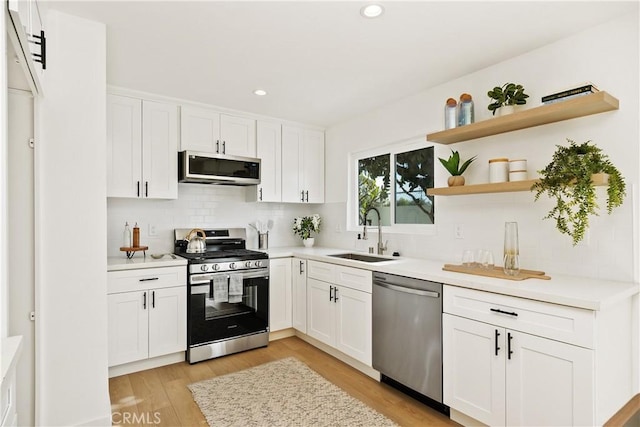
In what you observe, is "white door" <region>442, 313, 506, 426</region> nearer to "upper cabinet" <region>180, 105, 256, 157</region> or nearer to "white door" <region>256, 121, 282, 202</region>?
"white door" <region>256, 121, 282, 202</region>

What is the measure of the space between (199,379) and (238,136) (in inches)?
92.9

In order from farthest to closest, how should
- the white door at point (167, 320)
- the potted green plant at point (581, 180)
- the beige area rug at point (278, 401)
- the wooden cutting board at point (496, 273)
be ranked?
the white door at point (167, 320)
the beige area rug at point (278, 401)
the wooden cutting board at point (496, 273)
the potted green plant at point (581, 180)

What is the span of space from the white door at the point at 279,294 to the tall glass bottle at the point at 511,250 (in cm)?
219

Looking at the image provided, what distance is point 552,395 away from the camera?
69.5 inches

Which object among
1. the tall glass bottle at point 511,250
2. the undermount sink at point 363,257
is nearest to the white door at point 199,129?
the undermount sink at point 363,257

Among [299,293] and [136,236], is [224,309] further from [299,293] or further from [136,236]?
[136,236]

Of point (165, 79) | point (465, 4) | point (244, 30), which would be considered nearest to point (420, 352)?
point (465, 4)

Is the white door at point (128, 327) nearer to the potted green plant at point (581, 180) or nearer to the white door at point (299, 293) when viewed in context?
the white door at point (299, 293)

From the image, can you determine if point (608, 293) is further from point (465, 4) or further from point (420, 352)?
point (465, 4)

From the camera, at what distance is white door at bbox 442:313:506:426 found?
6.51 ft

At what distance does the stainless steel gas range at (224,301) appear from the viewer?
124 inches

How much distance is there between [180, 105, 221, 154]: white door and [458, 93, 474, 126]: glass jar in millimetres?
2328

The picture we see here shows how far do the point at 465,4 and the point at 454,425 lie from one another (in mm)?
2468

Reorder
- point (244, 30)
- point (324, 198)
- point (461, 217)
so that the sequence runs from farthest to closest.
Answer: point (324, 198)
point (461, 217)
point (244, 30)
